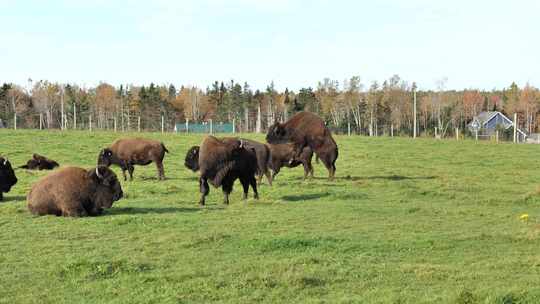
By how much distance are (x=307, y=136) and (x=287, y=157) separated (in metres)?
1.26

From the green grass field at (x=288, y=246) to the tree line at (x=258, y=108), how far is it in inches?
2315

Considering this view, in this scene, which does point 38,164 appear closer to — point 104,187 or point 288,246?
point 104,187

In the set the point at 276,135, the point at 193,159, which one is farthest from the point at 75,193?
the point at 276,135

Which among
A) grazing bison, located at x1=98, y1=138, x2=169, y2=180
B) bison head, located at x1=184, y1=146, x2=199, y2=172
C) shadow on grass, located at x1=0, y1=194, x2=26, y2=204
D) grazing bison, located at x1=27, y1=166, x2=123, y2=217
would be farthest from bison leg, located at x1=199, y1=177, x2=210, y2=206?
grazing bison, located at x1=98, y1=138, x2=169, y2=180

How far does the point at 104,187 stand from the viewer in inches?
542

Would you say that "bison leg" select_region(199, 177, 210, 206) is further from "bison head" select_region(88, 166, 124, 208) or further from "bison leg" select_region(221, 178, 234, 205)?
"bison head" select_region(88, 166, 124, 208)

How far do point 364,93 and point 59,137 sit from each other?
6045 cm

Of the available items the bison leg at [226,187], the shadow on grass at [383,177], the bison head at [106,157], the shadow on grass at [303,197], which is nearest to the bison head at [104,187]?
the bison leg at [226,187]

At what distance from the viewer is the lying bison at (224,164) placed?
15.4 m

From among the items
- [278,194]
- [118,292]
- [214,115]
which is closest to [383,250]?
[118,292]

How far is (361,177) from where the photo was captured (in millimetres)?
22797

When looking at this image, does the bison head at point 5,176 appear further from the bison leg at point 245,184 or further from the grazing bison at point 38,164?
the grazing bison at point 38,164

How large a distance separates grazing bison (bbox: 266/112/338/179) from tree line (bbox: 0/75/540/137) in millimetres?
52349

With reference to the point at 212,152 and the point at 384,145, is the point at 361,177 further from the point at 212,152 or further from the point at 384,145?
the point at 384,145
